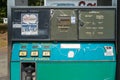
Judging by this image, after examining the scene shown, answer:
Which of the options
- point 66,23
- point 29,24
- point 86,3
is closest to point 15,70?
point 29,24

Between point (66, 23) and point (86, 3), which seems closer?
point (66, 23)

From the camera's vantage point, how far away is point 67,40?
6.09 m

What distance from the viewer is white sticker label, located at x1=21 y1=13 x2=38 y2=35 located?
609 centimetres

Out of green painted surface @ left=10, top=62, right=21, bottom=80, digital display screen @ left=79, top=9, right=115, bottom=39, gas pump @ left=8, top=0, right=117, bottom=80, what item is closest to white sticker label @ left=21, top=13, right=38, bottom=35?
gas pump @ left=8, top=0, right=117, bottom=80

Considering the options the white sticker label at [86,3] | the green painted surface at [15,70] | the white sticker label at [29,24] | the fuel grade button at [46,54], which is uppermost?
the white sticker label at [86,3]

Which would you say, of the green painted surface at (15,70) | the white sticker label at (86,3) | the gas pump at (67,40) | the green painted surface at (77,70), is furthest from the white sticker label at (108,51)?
the green painted surface at (15,70)

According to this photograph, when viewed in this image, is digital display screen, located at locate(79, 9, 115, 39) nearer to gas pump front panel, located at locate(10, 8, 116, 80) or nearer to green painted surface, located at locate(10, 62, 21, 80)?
gas pump front panel, located at locate(10, 8, 116, 80)

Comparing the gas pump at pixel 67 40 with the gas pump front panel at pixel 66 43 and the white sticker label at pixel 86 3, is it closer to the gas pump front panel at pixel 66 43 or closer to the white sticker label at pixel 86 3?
the gas pump front panel at pixel 66 43

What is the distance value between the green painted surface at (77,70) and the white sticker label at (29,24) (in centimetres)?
50

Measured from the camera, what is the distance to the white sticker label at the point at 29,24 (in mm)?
→ 6086

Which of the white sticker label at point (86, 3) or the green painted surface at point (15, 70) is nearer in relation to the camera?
the green painted surface at point (15, 70)

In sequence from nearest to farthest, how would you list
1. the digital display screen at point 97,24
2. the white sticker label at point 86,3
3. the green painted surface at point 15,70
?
the digital display screen at point 97,24
the green painted surface at point 15,70
the white sticker label at point 86,3

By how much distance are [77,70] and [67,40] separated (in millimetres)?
472

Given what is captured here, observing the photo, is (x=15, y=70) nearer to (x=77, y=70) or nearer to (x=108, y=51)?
(x=77, y=70)
